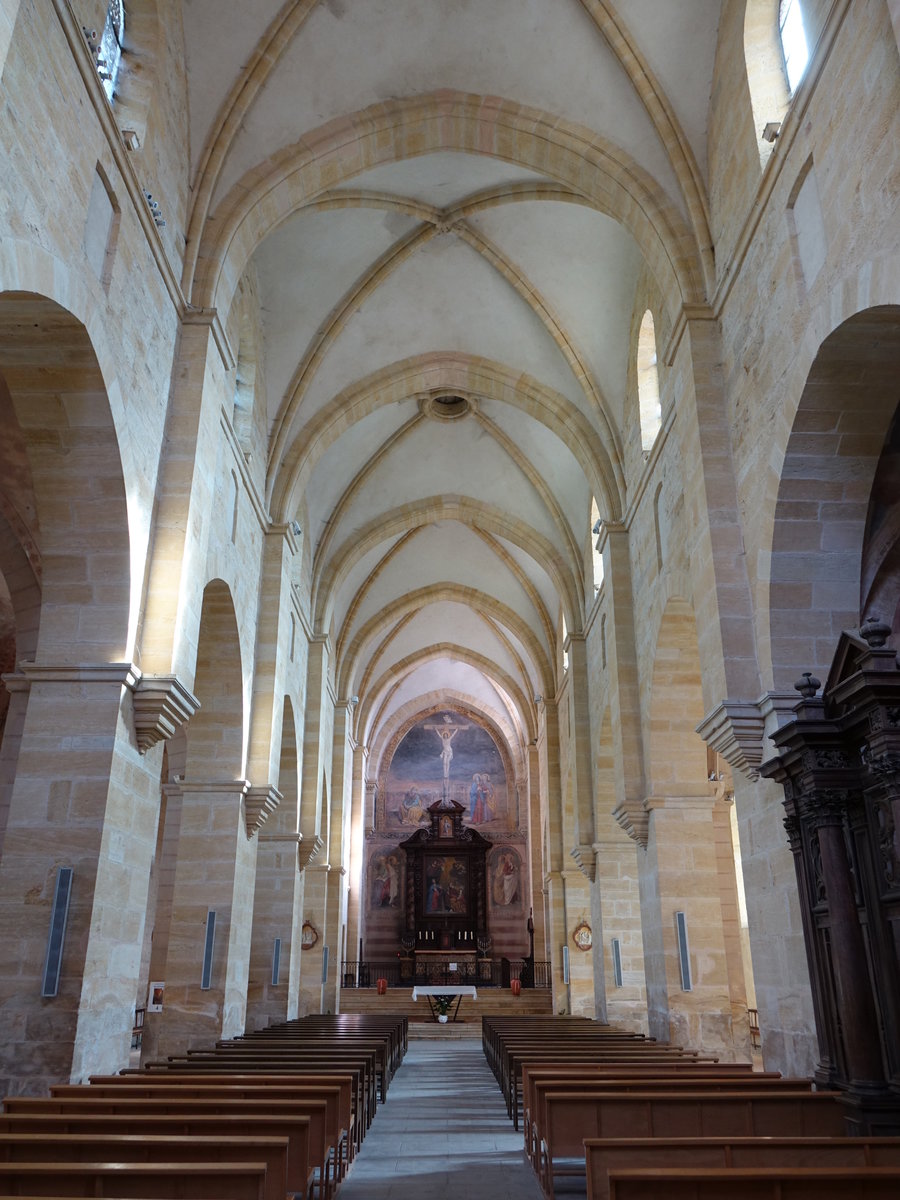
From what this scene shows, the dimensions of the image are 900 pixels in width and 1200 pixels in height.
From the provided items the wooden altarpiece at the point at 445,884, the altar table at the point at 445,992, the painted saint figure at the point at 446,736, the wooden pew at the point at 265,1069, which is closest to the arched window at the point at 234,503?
the wooden pew at the point at 265,1069

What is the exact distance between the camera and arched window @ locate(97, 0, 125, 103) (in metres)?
8.59

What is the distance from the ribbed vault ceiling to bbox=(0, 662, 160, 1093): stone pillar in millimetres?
4894

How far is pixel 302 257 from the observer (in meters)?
13.9

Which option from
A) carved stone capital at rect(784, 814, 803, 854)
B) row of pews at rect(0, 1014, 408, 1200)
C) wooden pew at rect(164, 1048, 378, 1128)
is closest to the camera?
row of pews at rect(0, 1014, 408, 1200)

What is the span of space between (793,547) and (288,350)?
29.9ft

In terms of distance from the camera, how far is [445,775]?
115 feet

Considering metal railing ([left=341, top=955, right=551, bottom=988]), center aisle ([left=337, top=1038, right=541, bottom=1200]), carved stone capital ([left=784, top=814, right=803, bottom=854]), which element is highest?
carved stone capital ([left=784, top=814, right=803, bottom=854])

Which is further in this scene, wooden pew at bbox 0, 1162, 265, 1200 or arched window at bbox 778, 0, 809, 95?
arched window at bbox 778, 0, 809, 95

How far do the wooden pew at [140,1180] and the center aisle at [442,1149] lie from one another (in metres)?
3.04

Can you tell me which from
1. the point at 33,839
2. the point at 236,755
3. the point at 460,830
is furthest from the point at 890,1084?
the point at 460,830

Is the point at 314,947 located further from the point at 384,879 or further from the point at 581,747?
the point at 384,879

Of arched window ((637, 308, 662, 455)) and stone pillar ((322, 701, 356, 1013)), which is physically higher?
arched window ((637, 308, 662, 455))

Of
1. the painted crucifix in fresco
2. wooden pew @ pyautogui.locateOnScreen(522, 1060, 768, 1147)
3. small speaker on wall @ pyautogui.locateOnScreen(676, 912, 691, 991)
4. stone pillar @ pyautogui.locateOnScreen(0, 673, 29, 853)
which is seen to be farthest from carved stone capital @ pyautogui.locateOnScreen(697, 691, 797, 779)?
the painted crucifix in fresco

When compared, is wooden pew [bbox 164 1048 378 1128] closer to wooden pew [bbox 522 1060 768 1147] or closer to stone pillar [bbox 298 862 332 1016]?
wooden pew [bbox 522 1060 768 1147]
